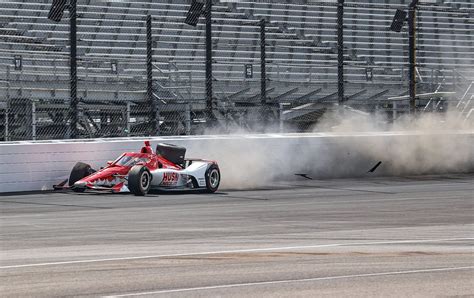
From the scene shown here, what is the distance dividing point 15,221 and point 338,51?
36.7 feet

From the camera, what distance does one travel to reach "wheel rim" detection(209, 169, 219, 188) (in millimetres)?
18344

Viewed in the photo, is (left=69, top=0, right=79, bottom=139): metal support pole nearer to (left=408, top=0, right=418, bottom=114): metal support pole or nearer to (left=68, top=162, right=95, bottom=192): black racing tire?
(left=68, top=162, right=95, bottom=192): black racing tire

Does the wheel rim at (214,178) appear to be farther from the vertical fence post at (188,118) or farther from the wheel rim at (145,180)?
the vertical fence post at (188,118)

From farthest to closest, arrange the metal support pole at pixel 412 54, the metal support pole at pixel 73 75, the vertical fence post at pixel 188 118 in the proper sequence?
the metal support pole at pixel 412 54 → the vertical fence post at pixel 188 118 → the metal support pole at pixel 73 75

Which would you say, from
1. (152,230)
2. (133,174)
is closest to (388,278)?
(152,230)

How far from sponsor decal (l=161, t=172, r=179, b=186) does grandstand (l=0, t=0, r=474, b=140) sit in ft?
7.86

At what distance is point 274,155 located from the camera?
69.5 ft

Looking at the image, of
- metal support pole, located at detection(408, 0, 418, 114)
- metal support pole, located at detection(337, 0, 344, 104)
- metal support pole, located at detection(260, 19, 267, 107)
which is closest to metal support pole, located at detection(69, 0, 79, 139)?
metal support pole, located at detection(260, 19, 267, 107)

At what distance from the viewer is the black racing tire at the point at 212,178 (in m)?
18.3

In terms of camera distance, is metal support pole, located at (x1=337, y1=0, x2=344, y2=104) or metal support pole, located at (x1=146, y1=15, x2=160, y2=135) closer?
metal support pole, located at (x1=146, y1=15, x2=160, y2=135)

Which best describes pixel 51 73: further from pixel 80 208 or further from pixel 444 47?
pixel 444 47

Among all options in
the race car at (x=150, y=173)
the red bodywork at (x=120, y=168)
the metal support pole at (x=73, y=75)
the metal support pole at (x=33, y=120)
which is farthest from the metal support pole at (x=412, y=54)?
the metal support pole at (x=33, y=120)

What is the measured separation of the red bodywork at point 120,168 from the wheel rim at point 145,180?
366 millimetres

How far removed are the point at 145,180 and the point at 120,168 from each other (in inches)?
23.5
